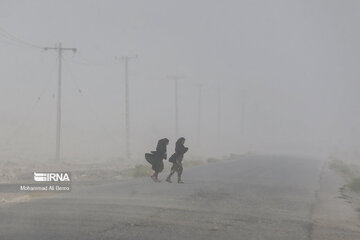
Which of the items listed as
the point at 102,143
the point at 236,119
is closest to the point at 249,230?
the point at 102,143

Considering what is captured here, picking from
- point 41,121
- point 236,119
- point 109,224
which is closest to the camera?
point 109,224

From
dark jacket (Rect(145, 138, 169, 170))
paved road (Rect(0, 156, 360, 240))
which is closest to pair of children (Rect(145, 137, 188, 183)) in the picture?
dark jacket (Rect(145, 138, 169, 170))

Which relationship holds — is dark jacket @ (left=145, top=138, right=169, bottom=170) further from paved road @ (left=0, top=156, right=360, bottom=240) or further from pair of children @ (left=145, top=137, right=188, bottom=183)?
paved road @ (left=0, top=156, right=360, bottom=240)

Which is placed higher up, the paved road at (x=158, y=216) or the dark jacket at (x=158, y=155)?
the dark jacket at (x=158, y=155)

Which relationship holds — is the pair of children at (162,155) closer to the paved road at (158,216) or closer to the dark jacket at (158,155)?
the dark jacket at (158,155)

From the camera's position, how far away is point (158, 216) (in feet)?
40.7

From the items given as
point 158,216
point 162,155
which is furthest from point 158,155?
point 158,216

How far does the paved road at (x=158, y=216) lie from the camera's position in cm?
Answer: 1041

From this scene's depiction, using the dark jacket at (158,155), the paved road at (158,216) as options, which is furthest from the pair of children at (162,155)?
the paved road at (158,216)

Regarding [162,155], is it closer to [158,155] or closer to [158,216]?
[158,155]

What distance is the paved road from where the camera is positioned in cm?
1041

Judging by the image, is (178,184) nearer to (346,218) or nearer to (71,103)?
(346,218)

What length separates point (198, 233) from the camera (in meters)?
10.7

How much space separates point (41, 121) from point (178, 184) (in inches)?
3850
